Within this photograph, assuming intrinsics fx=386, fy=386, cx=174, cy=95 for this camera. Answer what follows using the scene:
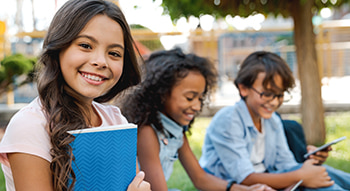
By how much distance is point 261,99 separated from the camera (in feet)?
8.51

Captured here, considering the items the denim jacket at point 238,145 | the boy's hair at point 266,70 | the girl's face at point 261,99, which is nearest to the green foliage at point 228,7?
the boy's hair at point 266,70

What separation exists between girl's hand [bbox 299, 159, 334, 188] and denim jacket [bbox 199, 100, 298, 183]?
0.25 metres

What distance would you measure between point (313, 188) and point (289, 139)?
29.0 inches

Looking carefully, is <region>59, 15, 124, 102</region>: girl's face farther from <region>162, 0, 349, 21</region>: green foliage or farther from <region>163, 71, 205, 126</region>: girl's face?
<region>162, 0, 349, 21</region>: green foliage

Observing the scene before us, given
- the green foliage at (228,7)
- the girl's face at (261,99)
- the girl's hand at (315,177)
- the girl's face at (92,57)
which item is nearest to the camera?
the girl's face at (92,57)

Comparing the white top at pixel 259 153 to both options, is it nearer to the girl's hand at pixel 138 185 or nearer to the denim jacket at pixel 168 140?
the denim jacket at pixel 168 140

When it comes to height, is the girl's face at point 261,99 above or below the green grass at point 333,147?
above

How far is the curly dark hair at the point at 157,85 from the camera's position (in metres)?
2.14

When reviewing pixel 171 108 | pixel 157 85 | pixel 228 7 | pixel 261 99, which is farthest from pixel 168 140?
pixel 228 7

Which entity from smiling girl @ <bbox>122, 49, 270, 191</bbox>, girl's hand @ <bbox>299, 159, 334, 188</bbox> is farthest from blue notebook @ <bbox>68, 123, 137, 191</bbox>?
girl's hand @ <bbox>299, 159, 334, 188</bbox>

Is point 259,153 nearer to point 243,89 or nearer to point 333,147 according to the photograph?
point 243,89

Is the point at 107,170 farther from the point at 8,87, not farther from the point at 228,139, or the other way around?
the point at 8,87

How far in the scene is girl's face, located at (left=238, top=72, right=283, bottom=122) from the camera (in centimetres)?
257

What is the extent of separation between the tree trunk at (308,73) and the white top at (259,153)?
7.93 feet
